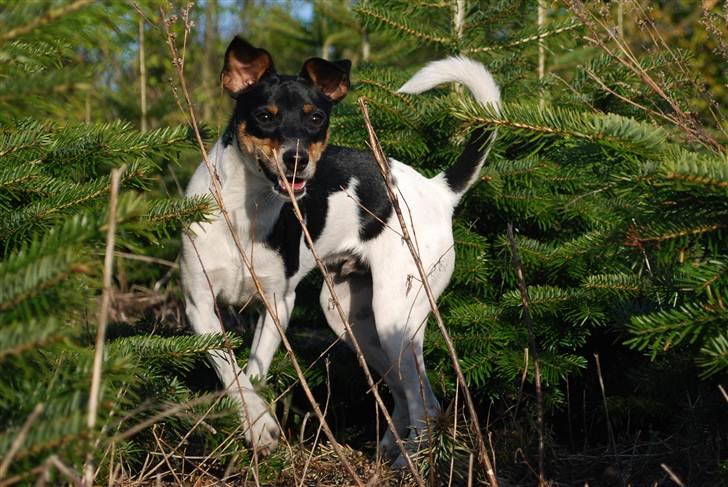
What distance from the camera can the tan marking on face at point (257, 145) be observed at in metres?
3.63

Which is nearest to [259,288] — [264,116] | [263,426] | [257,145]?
[263,426]

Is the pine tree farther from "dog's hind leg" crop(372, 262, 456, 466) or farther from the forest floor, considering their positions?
the forest floor

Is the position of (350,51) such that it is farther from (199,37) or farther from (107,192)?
(107,192)

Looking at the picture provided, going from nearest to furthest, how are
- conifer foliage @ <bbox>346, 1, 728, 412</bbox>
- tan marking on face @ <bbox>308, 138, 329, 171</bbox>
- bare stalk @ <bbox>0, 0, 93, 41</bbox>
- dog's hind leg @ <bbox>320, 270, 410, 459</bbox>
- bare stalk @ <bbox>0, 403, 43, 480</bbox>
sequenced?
1. bare stalk @ <bbox>0, 403, 43, 480</bbox>
2. bare stalk @ <bbox>0, 0, 93, 41</bbox>
3. conifer foliage @ <bbox>346, 1, 728, 412</bbox>
4. tan marking on face @ <bbox>308, 138, 329, 171</bbox>
5. dog's hind leg @ <bbox>320, 270, 410, 459</bbox>

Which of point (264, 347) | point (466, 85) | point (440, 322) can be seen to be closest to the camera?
point (440, 322)

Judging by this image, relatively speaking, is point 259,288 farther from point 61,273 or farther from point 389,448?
point 389,448

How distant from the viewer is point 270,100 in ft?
12.7

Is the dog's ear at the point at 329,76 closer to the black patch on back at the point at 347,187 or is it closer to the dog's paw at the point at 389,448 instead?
the black patch on back at the point at 347,187

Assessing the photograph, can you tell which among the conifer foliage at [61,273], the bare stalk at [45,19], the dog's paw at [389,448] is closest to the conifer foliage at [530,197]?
the dog's paw at [389,448]

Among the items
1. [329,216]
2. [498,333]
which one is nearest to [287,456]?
[498,333]

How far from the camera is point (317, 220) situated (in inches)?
163

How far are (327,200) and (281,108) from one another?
535mm

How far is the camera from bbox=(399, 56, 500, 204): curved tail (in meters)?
3.46

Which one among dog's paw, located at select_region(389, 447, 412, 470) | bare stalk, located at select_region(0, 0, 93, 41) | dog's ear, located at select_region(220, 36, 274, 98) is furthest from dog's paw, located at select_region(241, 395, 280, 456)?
bare stalk, located at select_region(0, 0, 93, 41)
